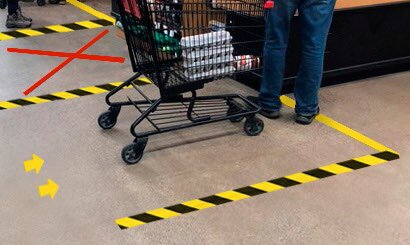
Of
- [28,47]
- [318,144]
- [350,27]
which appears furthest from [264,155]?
[28,47]

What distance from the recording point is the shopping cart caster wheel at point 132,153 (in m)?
3.02

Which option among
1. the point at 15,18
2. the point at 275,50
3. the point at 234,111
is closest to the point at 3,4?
the point at 15,18

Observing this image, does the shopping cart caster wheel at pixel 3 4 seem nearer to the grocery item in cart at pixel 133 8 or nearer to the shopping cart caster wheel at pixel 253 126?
the grocery item in cart at pixel 133 8

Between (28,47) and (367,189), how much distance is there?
12.1 ft

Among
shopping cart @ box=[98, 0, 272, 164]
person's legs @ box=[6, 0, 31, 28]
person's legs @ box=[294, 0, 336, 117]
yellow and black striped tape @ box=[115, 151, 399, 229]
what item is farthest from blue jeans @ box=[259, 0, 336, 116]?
person's legs @ box=[6, 0, 31, 28]

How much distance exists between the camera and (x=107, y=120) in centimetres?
346

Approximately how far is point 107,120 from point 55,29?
263cm

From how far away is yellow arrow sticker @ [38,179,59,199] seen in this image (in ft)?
9.07

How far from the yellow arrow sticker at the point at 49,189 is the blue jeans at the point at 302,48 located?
1.62 metres

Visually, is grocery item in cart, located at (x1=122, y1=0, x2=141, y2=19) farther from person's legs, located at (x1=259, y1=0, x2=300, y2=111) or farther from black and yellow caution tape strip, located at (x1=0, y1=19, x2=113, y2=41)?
black and yellow caution tape strip, located at (x1=0, y1=19, x2=113, y2=41)

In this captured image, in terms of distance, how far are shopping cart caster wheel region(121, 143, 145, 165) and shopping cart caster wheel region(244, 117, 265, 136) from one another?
773 mm

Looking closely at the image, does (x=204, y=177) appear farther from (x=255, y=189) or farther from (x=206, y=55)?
(x=206, y=55)

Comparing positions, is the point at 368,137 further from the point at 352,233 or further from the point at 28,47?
the point at 28,47

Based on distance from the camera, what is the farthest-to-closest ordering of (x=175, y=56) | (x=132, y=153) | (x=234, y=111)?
(x=234, y=111)
(x=175, y=56)
(x=132, y=153)
